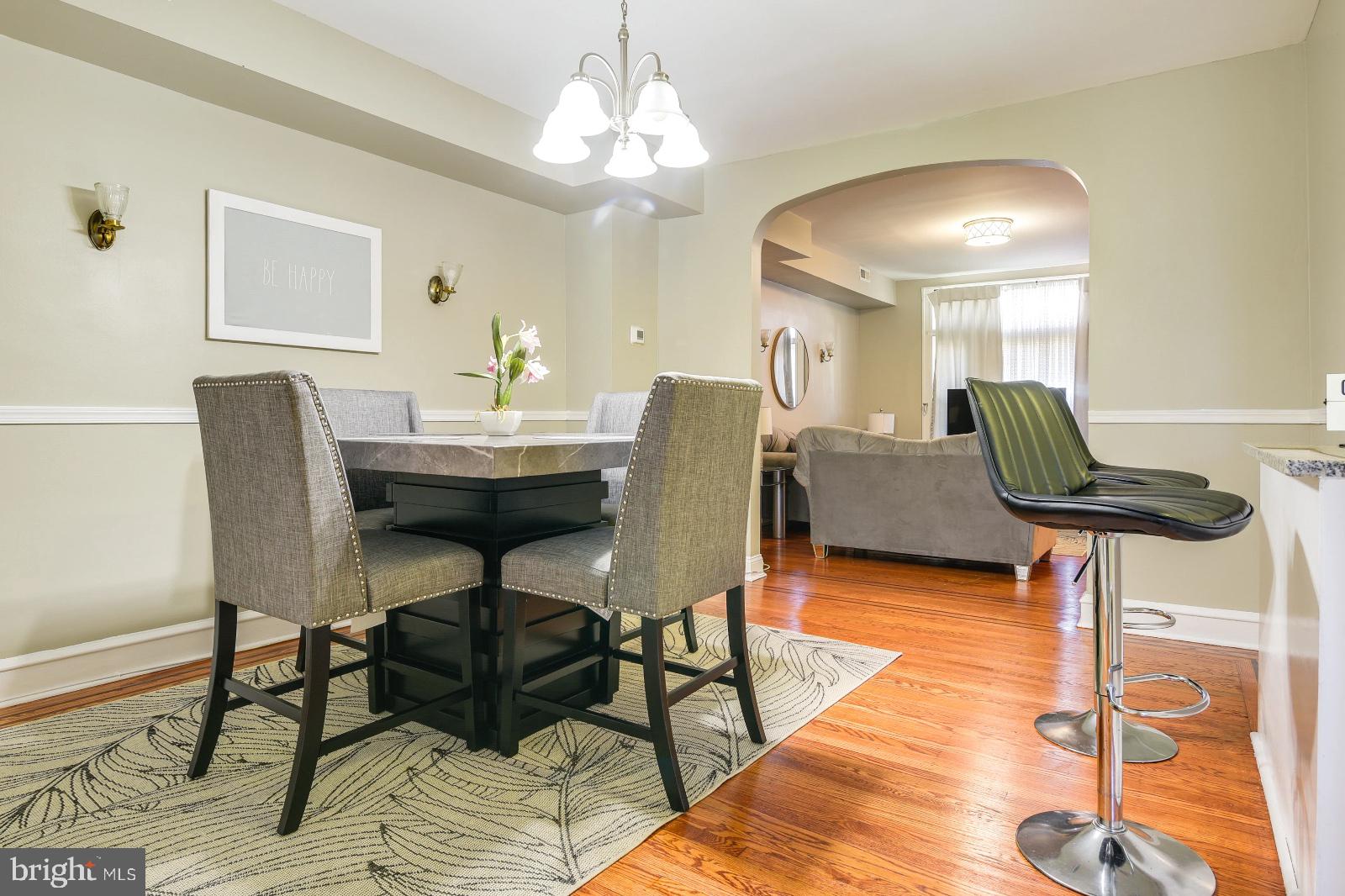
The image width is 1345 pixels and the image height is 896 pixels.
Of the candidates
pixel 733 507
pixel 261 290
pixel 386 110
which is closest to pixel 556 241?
pixel 386 110

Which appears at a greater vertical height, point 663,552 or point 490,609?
point 663,552

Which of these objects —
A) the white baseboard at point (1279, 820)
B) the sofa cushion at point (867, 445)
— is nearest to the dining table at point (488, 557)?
the white baseboard at point (1279, 820)

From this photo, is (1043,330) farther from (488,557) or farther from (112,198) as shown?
(112,198)

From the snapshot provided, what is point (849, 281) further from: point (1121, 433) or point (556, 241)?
point (1121, 433)

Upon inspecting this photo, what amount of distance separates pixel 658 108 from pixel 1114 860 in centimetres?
216

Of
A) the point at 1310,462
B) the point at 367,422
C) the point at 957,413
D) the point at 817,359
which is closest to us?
the point at 1310,462

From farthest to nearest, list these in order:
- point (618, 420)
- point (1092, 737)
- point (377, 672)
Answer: point (618, 420), point (377, 672), point (1092, 737)

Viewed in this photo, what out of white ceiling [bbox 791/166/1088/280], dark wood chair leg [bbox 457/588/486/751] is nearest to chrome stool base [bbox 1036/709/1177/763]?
dark wood chair leg [bbox 457/588/486/751]

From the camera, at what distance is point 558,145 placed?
2.34 m

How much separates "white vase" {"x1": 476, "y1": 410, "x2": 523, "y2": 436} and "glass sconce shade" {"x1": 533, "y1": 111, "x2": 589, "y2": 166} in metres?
0.81

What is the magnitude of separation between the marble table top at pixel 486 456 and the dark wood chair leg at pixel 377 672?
0.56 meters

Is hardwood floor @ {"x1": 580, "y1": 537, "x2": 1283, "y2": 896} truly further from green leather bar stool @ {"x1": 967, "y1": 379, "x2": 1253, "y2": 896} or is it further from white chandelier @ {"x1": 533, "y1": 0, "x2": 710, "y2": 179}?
white chandelier @ {"x1": 533, "y1": 0, "x2": 710, "y2": 179}

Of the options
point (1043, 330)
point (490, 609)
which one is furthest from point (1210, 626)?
point (1043, 330)

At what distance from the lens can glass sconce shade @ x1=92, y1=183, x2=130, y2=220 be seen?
99.3 inches
